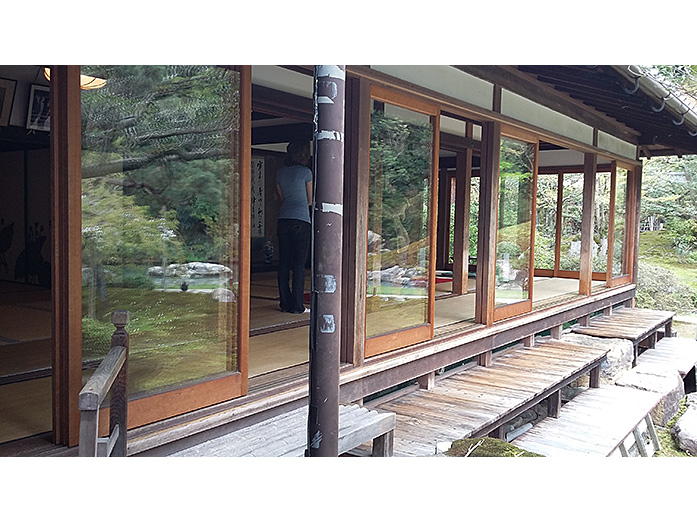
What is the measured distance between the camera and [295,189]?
489cm

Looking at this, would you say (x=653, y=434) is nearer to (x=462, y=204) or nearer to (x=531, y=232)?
(x=531, y=232)

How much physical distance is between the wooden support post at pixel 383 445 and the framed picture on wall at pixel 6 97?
4.44m

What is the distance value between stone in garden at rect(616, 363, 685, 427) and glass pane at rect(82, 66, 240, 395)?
531 cm

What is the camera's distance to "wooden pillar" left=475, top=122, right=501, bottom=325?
5648mm

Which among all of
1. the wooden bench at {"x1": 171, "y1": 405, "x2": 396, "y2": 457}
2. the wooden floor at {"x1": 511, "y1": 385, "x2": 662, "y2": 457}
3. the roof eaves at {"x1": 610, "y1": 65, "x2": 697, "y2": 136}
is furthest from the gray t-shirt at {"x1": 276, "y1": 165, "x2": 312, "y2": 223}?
the roof eaves at {"x1": 610, "y1": 65, "x2": 697, "y2": 136}

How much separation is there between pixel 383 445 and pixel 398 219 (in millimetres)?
1729

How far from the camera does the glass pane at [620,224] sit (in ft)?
30.3

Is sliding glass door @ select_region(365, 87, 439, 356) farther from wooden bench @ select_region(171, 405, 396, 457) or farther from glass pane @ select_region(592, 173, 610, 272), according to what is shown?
glass pane @ select_region(592, 173, 610, 272)

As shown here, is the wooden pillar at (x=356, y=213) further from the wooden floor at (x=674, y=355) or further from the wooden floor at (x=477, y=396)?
the wooden floor at (x=674, y=355)

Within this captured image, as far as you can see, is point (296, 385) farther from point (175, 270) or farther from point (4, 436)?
point (4, 436)

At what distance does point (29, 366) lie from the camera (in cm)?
354

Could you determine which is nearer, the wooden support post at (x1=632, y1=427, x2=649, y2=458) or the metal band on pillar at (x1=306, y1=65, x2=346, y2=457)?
the metal band on pillar at (x1=306, y1=65, x2=346, y2=457)
